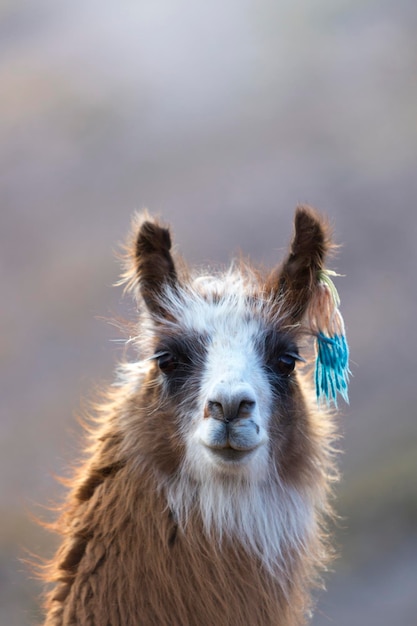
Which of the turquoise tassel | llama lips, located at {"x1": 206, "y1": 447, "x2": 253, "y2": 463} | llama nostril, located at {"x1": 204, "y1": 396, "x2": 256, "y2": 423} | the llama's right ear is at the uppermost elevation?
the llama's right ear

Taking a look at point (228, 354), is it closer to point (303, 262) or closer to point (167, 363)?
point (167, 363)

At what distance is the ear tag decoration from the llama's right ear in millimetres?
575

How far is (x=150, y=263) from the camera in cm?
346

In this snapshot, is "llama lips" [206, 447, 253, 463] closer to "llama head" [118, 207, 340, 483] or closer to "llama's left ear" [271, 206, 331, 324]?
"llama head" [118, 207, 340, 483]

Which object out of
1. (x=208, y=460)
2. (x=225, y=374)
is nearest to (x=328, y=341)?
(x=225, y=374)

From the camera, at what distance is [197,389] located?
312cm

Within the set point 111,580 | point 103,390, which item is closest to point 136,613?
point 111,580

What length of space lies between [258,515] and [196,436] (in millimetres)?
400

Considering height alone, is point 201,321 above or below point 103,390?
above

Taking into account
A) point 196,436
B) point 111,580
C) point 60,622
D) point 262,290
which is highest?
point 262,290

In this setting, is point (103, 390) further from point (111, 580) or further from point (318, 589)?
point (318, 589)

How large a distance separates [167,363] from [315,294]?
65cm

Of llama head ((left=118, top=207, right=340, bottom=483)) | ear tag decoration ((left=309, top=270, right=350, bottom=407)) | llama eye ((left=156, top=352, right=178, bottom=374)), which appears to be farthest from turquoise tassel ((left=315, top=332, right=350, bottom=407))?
llama eye ((left=156, top=352, right=178, bottom=374))

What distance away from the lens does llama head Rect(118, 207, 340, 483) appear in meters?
2.96
